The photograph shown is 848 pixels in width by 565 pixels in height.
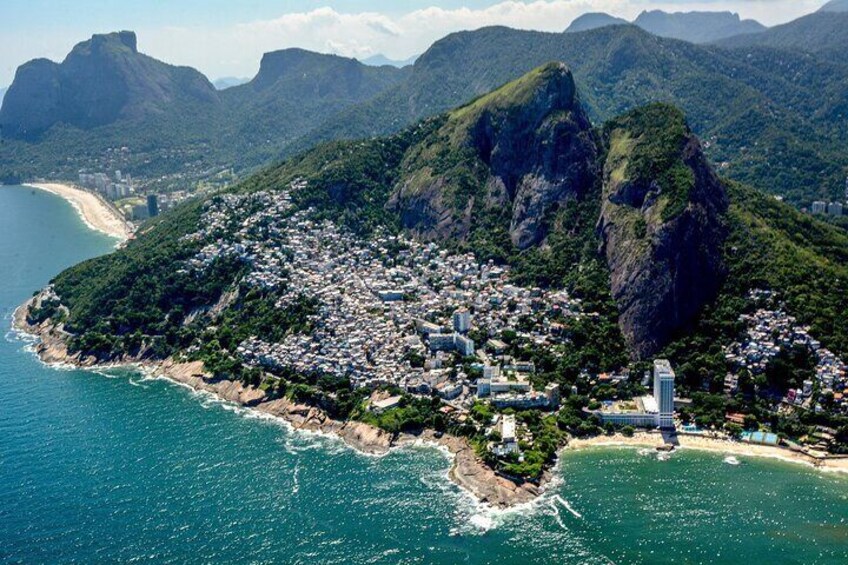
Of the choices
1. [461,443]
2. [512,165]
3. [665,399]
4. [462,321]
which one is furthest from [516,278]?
[461,443]

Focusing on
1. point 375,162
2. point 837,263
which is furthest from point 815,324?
point 375,162

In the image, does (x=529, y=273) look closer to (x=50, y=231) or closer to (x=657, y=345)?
(x=657, y=345)

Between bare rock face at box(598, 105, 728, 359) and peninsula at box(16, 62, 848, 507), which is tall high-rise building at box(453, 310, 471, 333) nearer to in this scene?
peninsula at box(16, 62, 848, 507)

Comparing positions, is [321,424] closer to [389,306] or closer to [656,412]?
[389,306]

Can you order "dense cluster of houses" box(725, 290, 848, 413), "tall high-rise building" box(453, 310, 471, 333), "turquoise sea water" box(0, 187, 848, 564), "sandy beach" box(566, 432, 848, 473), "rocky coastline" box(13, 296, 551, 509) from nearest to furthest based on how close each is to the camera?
"turquoise sea water" box(0, 187, 848, 564) → "rocky coastline" box(13, 296, 551, 509) → "sandy beach" box(566, 432, 848, 473) → "dense cluster of houses" box(725, 290, 848, 413) → "tall high-rise building" box(453, 310, 471, 333)

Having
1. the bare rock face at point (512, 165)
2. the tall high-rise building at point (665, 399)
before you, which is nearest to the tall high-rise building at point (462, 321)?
the tall high-rise building at point (665, 399)

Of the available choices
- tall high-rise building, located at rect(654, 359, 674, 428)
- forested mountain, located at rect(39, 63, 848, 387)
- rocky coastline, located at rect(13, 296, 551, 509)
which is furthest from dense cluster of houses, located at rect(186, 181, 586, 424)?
tall high-rise building, located at rect(654, 359, 674, 428)
